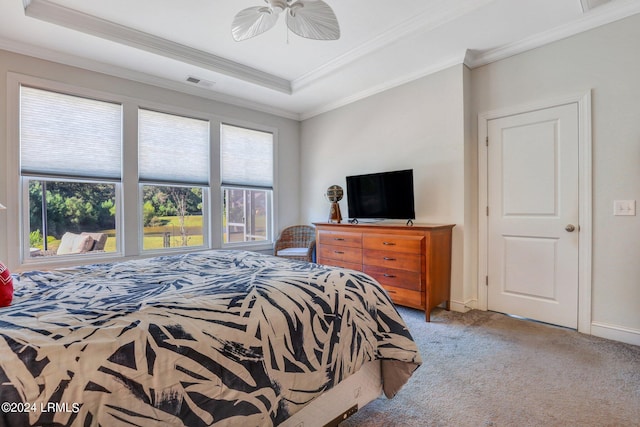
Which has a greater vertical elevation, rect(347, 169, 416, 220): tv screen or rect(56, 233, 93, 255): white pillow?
rect(347, 169, 416, 220): tv screen

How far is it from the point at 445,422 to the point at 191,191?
3675mm

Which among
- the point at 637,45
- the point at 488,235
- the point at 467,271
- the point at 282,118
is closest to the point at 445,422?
the point at 467,271

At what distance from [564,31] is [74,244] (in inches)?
202

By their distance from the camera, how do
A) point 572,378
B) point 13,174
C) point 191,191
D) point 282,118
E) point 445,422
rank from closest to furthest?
point 445,422
point 572,378
point 13,174
point 191,191
point 282,118

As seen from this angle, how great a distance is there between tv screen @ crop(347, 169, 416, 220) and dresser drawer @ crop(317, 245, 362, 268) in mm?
493

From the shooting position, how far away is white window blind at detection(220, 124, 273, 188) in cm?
430

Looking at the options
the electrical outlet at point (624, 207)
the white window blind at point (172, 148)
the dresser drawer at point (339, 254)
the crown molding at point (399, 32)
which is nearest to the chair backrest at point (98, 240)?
the white window blind at point (172, 148)

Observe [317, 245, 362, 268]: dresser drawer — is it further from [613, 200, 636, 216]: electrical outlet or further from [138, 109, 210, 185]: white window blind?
[613, 200, 636, 216]: electrical outlet

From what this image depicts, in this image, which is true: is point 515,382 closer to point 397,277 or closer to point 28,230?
point 397,277

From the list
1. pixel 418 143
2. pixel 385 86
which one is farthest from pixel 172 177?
pixel 418 143

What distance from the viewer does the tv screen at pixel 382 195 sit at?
328cm

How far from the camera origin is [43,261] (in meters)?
2.98

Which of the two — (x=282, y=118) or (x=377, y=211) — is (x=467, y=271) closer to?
(x=377, y=211)

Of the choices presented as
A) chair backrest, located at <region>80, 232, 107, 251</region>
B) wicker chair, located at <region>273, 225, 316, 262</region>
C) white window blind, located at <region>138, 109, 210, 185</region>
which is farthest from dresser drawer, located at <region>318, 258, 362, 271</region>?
chair backrest, located at <region>80, 232, 107, 251</region>
